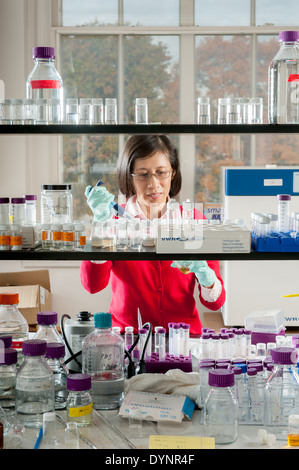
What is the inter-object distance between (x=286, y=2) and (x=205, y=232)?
332 centimetres

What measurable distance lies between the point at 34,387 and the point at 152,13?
11.4 feet

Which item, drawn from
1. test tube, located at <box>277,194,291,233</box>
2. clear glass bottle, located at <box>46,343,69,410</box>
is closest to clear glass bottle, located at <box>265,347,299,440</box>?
test tube, located at <box>277,194,291,233</box>

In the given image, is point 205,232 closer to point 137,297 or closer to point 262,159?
point 137,297

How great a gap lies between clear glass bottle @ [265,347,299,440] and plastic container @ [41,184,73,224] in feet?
2.30

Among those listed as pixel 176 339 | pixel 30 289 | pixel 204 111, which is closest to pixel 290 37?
pixel 204 111

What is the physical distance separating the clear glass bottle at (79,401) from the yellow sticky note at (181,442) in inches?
7.2

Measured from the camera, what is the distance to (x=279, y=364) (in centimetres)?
156

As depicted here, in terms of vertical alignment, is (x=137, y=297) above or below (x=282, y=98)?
below

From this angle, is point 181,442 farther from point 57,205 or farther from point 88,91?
point 88,91

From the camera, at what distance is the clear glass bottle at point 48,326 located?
183cm

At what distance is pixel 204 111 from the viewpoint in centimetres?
170

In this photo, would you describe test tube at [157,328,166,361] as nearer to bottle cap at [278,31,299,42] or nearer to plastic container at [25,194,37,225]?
plastic container at [25,194,37,225]
